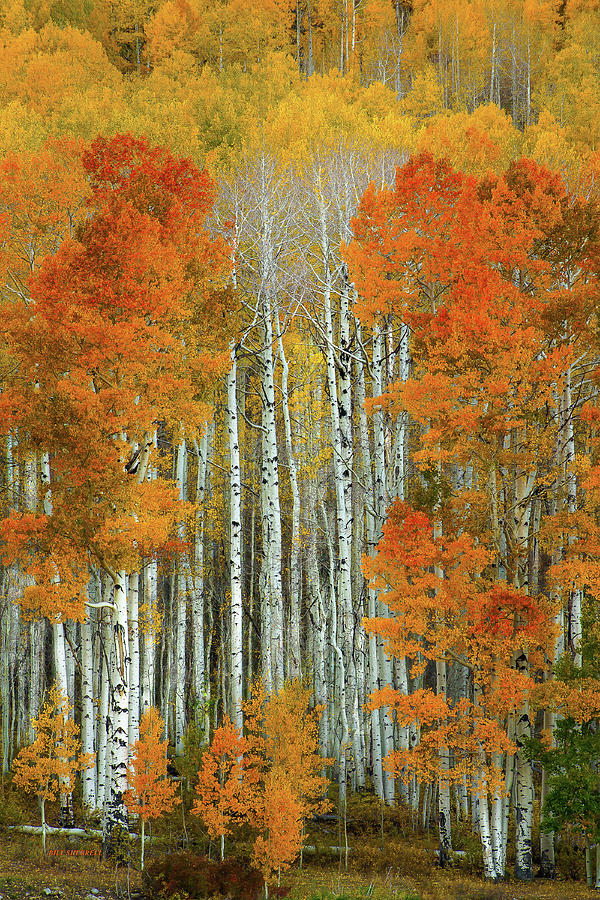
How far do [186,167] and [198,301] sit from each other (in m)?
2.68

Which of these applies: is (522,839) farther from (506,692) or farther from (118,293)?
(118,293)

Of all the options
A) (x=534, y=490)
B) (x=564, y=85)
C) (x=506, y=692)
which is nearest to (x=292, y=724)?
(x=506, y=692)

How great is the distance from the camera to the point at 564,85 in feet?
156

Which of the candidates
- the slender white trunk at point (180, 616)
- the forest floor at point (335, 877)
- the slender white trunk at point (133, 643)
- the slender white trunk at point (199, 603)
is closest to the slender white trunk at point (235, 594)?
the slender white trunk at point (133, 643)

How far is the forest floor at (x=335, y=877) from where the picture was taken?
1212 centimetres

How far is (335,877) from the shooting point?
14742 millimetres

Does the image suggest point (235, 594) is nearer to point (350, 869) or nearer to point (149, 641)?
point (149, 641)

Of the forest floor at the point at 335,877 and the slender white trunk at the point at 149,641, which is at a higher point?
the slender white trunk at the point at 149,641

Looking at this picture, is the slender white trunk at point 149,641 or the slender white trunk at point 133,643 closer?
the slender white trunk at point 133,643

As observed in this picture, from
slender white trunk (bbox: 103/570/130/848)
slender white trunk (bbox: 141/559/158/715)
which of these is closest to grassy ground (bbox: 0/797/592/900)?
slender white trunk (bbox: 103/570/130/848)

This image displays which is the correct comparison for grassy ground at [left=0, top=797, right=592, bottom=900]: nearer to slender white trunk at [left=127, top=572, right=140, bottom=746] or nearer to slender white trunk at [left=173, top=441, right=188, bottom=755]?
slender white trunk at [left=127, top=572, right=140, bottom=746]

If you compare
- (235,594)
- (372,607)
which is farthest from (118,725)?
(372,607)

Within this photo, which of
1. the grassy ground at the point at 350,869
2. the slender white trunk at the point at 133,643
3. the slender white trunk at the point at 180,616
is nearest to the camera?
the grassy ground at the point at 350,869

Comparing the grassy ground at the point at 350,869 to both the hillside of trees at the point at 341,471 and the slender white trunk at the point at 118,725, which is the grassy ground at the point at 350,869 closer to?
the hillside of trees at the point at 341,471
